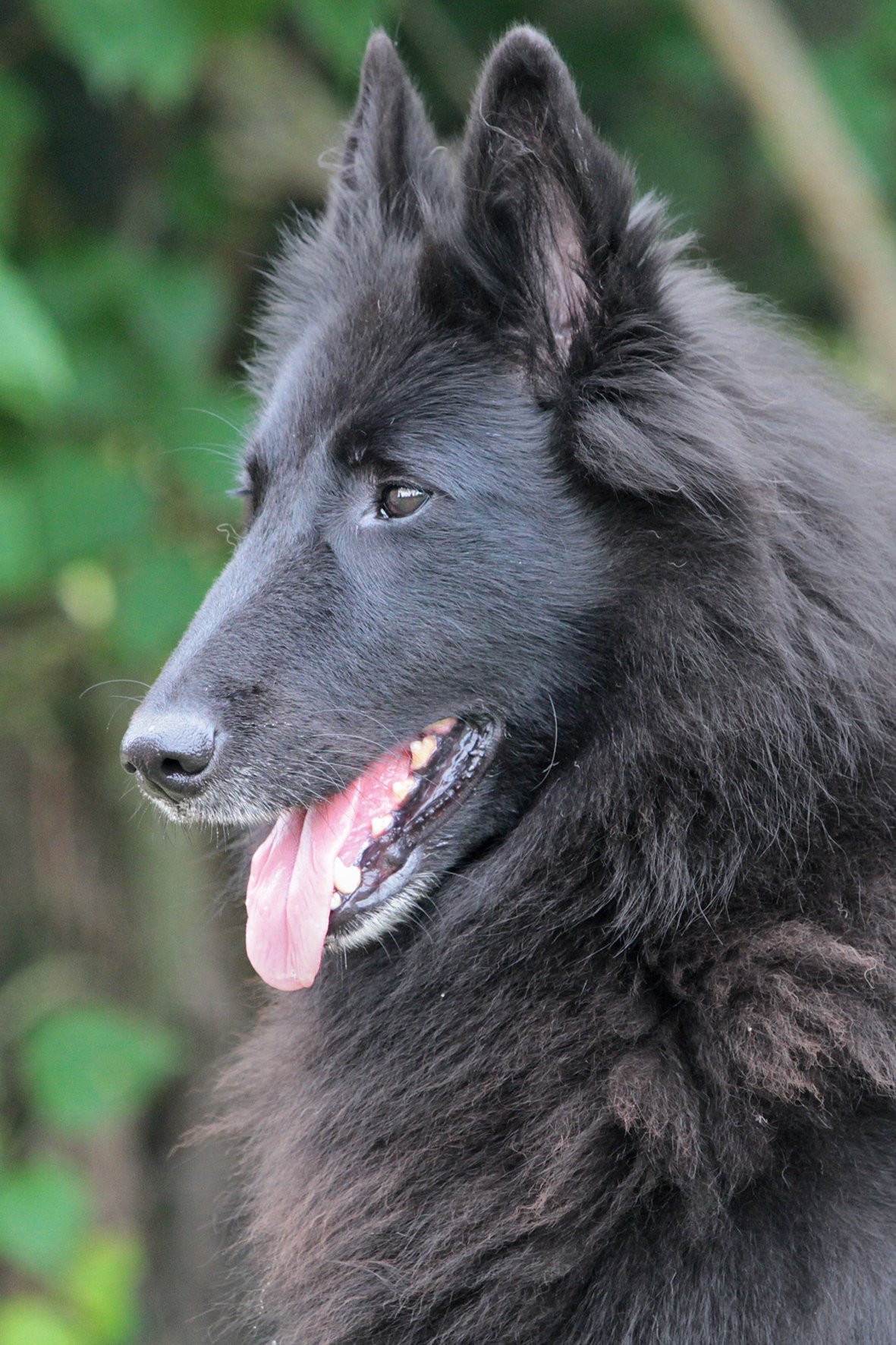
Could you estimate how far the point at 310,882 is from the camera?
7.69 ft

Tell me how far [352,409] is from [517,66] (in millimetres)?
636

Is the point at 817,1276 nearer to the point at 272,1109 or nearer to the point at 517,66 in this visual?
the point at 272,1109

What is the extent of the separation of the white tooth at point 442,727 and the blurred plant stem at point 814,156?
8.79 ft

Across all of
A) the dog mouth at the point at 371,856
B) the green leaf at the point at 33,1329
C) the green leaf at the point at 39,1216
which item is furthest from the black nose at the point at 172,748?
the green leaf at the point at 33,1329

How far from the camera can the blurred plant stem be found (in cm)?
436

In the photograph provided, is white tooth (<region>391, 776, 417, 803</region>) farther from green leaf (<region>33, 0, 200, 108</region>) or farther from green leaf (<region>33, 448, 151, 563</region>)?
green leaf (<region>33, 0, 200, 108</region>)

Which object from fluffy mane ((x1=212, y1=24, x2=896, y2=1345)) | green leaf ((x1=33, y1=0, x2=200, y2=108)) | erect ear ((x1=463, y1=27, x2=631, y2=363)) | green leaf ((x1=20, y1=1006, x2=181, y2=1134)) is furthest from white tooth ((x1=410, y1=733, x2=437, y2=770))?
green leaf ((x1=20, y1=1006, x2=181, y2=1134))

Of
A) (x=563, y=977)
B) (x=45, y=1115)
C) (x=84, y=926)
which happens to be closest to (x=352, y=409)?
(x=563, y=977)

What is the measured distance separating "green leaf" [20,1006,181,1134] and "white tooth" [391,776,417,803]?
2.20 m

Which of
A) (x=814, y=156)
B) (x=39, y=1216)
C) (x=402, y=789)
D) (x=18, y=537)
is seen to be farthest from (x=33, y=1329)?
(x=814, y=156)

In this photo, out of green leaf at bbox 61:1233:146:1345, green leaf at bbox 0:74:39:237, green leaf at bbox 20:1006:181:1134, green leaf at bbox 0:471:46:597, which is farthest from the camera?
green leaf at bbox 61:1233:146:1345

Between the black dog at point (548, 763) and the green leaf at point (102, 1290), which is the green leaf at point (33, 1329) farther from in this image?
the black dog at point (548, 763)

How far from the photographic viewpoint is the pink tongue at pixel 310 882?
2.32m

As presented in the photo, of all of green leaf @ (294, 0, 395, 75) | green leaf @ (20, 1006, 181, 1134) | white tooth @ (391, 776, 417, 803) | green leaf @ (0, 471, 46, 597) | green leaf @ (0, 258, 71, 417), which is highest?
green leaf @ (294, 0, 395, 75)
